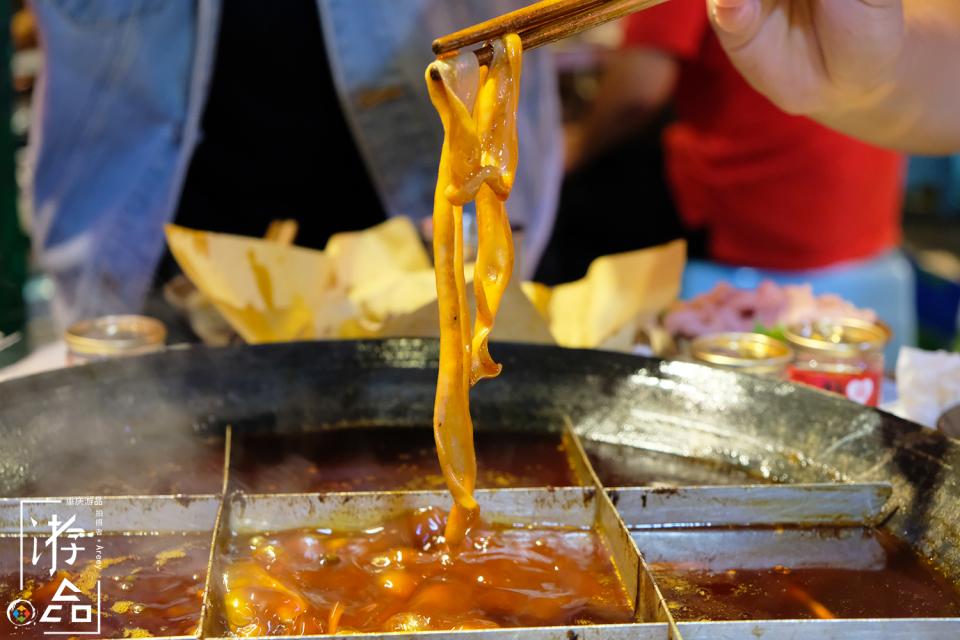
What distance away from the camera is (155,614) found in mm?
1384

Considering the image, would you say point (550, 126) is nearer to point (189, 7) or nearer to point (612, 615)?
point (189, 7)

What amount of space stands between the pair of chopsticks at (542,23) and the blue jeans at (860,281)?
3.57 m

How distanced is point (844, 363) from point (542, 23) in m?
1.29

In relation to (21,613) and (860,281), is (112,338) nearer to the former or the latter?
(21,613)

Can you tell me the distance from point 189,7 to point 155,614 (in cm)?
260

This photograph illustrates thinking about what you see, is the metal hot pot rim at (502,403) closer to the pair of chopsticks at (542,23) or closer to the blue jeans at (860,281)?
the pair of chopsticks at (542,23)

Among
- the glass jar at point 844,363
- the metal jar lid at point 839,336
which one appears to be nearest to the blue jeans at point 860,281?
the metal jar lid at point 839,336

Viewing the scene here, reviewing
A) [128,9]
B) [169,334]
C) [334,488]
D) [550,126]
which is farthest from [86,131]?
[334,488]

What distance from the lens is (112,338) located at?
7.69 feet

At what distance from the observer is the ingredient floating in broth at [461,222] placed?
147 cm

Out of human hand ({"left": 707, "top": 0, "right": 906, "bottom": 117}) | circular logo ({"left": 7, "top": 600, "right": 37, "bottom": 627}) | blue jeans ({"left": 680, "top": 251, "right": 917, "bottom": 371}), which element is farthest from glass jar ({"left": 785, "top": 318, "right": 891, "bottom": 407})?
blue jeans ({"left": 680, "top": 251, "right": 917, "bottom": 371})

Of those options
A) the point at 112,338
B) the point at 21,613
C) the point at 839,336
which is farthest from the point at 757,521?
the point at 112,338

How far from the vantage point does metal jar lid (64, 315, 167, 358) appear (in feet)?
7.34

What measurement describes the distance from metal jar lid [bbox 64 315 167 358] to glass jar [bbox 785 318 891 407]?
64.6 inches
